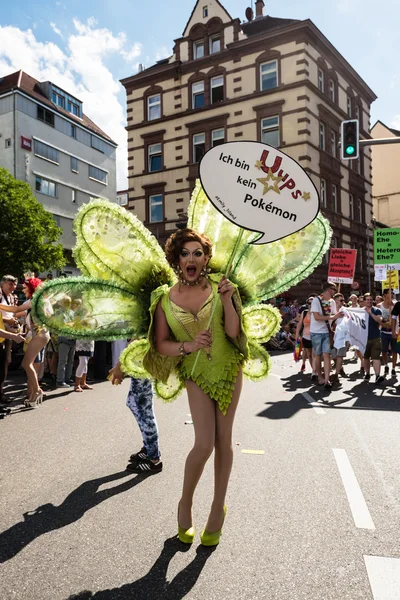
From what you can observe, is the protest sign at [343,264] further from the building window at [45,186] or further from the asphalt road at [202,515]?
the building window at [45,186]

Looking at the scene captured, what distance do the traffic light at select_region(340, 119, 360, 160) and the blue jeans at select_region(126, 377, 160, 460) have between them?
932 cm

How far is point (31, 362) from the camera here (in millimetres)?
7730

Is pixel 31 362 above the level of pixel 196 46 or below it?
below

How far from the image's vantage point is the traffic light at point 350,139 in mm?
12055

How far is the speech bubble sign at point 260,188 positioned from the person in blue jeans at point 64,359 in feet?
23.9

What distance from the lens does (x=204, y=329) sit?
3.04 meters

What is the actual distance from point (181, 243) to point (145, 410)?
6.67 feet

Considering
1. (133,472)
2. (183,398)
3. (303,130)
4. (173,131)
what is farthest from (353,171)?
(133,472)

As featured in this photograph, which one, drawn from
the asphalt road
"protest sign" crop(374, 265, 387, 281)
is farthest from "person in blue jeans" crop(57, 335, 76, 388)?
"protest sign" crop(374, 265, 387, 281)

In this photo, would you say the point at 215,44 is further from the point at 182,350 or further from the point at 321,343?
the point at 182,350

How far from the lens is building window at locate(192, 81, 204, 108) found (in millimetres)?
30047

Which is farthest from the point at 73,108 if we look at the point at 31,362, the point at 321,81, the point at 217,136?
the point at 31,362

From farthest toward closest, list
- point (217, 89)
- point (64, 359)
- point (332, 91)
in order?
point (332, 91)
point (217, 89)
point (64, 359)

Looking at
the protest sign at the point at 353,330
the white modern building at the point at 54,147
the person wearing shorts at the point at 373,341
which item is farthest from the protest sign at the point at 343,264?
the white modern building at the point at 54,147
